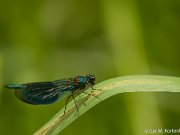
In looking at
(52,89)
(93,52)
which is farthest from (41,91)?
(93,52)

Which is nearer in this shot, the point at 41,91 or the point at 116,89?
the point at 116,89

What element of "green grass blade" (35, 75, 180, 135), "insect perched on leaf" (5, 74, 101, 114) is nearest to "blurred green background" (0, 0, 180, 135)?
Answer: "insect perched on leaf" (5, 74, 101, 114)

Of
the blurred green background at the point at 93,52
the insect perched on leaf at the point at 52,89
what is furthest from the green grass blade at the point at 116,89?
the blurred green background at the point at 93,52

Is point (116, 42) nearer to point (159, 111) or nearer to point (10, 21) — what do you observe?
point (159, 111)

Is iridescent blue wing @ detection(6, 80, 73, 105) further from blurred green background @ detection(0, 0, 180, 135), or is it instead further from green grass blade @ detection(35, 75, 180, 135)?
green grass blade @ detection(35, 75, 180, 135)

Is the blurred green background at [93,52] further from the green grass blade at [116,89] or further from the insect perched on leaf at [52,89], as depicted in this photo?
the green grass blade at [116,89]

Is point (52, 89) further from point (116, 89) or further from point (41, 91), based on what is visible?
point (116, 89)
